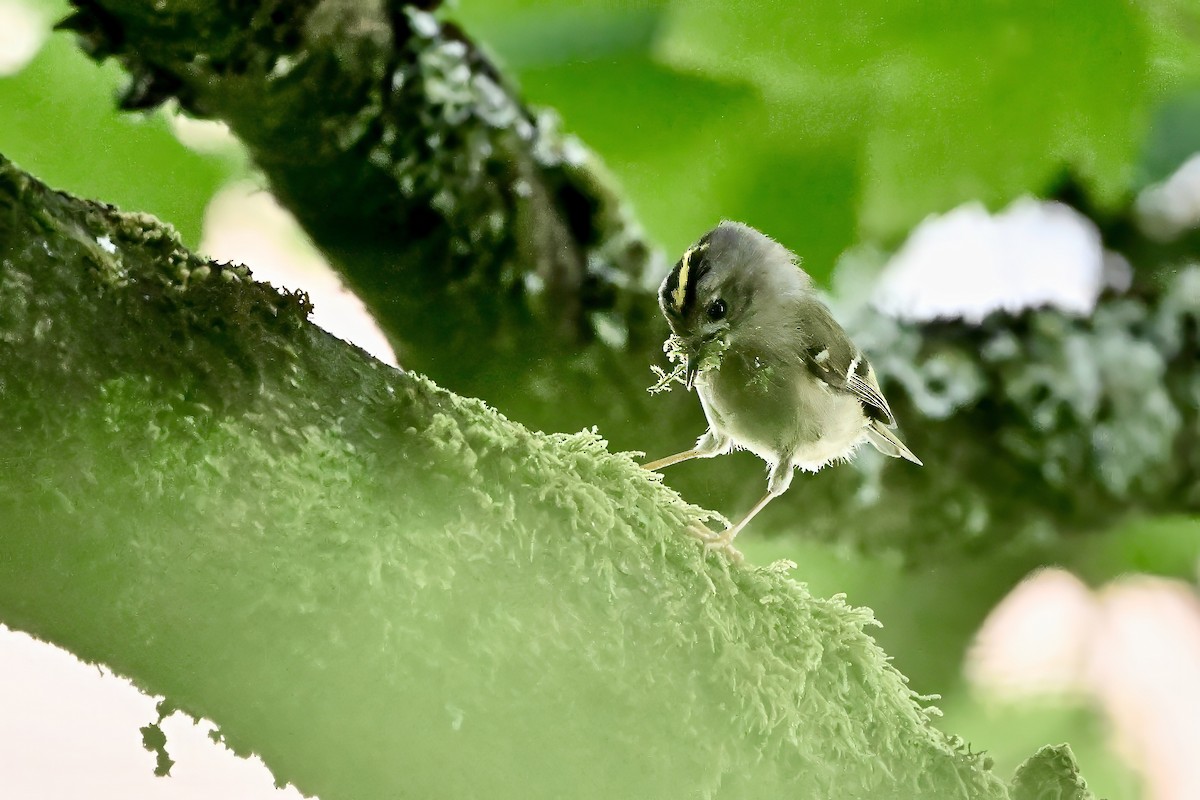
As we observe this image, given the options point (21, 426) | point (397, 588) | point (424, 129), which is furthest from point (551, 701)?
point (424, 129)

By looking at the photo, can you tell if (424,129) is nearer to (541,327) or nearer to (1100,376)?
(541,327)

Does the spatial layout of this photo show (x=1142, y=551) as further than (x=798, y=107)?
Yes

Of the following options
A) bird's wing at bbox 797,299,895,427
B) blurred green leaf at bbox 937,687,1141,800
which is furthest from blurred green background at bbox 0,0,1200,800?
blurred green leaf at bbox 937,687,1141,800

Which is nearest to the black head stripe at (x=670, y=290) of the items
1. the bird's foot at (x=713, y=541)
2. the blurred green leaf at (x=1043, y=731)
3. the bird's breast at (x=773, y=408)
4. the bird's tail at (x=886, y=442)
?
the bird's breast at (x=773, y=408)

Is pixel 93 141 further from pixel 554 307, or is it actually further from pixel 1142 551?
pixel 1142 551

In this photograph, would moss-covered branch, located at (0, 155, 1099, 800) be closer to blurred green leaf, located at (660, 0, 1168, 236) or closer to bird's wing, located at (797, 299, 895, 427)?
bird's wing, located at (797, 299, 895, 427)

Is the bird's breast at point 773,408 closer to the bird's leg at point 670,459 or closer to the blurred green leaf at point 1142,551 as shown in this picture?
the bird's leg at point 670,459

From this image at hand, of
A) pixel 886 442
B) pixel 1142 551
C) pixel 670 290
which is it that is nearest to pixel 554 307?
pixel 670 290
